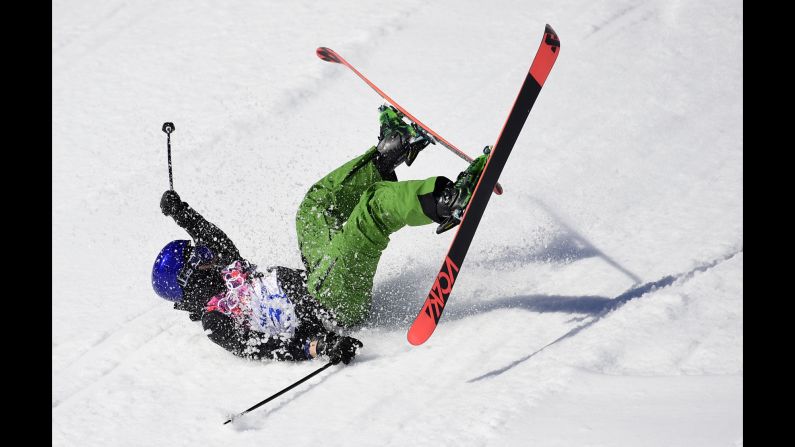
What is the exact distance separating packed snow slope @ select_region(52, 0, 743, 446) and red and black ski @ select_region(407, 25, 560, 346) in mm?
416

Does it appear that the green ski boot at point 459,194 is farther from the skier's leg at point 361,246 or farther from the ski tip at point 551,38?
the ski tip at point 551,38

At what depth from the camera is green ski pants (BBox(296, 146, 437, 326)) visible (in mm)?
4066

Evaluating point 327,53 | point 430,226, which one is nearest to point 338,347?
point 430,226

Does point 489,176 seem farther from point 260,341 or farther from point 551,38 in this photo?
point 260,341

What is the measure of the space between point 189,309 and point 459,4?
4.90 metres

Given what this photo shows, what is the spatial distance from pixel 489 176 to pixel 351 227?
2.98ft

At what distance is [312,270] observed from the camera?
4.56m

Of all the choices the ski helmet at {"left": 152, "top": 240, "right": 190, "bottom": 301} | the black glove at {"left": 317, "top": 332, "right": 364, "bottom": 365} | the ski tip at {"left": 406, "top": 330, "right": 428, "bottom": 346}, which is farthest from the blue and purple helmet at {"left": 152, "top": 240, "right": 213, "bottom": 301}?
the ski tip at {"left": 406, "top": 330, "right": 428, "bottom": 346}

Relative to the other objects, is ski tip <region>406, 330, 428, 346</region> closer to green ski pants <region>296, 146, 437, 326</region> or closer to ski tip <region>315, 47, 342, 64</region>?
green ski pants <region>296, 146, 437, 326</region>

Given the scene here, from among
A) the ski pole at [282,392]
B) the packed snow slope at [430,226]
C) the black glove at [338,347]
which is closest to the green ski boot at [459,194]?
the packed snow slope at [430,226]

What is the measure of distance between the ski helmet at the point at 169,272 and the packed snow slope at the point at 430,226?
347 millimetres

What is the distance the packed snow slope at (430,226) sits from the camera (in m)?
3.72

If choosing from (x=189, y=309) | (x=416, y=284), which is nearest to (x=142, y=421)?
(x=189, y=309)

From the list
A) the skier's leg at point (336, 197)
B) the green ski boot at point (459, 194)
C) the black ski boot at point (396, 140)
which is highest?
the green ski boot at point (459, 194)
